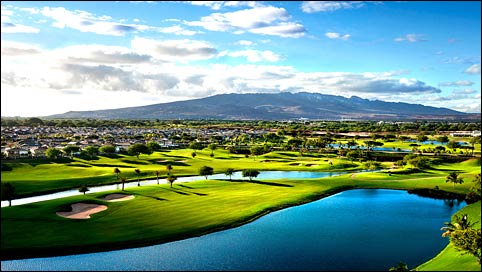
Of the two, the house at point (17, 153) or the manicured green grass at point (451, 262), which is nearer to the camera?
the manicured green grass at point (451, 262)

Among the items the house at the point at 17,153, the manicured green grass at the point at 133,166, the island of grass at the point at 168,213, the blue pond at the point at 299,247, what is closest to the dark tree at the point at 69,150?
the manicured green grass at the point at 133,166

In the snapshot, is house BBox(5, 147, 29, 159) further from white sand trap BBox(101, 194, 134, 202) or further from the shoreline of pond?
the shoreline of pond

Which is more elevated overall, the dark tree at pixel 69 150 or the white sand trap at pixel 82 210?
the dark tree at pixel 69 150

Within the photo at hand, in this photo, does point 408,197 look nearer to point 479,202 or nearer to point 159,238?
point 479,202

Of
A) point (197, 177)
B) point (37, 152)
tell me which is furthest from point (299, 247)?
point (37, 152)

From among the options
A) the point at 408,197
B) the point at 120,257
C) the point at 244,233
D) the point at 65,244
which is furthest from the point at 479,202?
the point at 65,244

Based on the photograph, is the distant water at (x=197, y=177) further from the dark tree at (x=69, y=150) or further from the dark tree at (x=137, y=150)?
the dark tree at (x=69, y=150)
